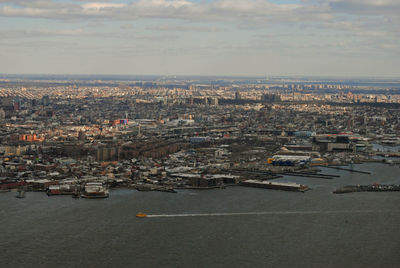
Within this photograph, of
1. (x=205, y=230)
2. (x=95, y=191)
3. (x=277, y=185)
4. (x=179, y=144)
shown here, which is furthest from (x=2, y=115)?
(x=205, y=230)

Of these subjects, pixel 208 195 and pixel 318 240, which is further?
pixel 208 195

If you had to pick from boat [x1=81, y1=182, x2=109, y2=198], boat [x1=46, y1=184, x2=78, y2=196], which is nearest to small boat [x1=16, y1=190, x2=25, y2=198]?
boat [x1=46, y1=184, x2=78, y2=196]

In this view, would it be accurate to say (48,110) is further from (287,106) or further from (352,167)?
(352,167)

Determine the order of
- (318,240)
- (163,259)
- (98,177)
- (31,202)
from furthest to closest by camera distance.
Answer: (98,177) < (31,202) < (318,240) < (163,259)

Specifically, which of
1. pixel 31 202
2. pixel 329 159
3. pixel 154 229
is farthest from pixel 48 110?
pixel 154 229

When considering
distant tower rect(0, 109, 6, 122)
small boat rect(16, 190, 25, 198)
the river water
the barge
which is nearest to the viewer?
the river water

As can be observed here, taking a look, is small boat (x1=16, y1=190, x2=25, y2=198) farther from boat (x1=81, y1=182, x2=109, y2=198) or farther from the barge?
the barge

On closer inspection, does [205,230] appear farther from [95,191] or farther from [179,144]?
[179,144]
